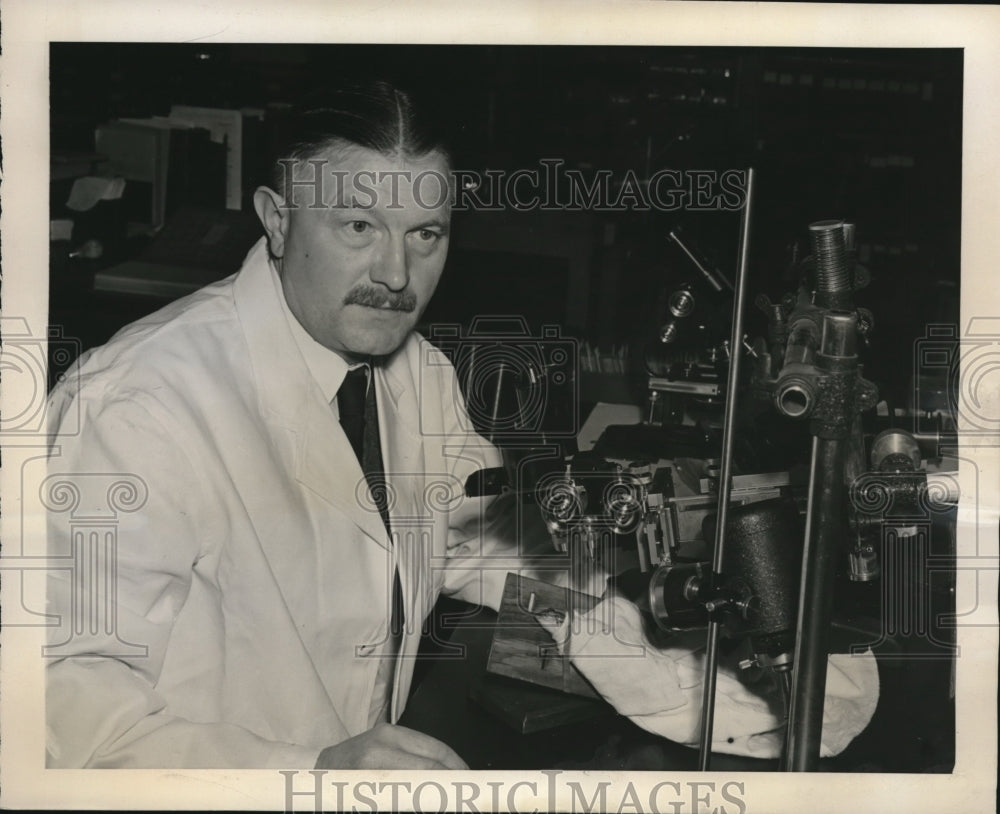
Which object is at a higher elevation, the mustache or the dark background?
the dark background

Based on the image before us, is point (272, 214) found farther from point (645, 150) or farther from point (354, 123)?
point (645, 150)

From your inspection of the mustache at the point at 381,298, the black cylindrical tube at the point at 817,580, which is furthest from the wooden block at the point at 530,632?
the mustache at the point at 381,298

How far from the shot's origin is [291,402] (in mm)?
1670

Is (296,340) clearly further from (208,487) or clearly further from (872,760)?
(872,760)

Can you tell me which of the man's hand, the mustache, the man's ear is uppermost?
the man's ear

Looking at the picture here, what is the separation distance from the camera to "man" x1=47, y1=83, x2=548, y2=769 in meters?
1.63

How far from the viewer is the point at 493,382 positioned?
1.70m

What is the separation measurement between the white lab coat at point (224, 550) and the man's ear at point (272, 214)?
3 centimetres

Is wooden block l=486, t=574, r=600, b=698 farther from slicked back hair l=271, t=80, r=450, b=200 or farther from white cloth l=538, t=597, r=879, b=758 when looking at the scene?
slicked back hair l=271, t=80, r=450, b=200

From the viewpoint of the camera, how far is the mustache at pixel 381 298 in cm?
166

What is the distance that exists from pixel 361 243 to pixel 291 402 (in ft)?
0.81

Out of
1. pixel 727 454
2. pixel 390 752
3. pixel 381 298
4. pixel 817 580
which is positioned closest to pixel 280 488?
pixel 381 298

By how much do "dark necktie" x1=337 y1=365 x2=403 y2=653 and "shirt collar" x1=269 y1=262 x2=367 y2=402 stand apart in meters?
0.01

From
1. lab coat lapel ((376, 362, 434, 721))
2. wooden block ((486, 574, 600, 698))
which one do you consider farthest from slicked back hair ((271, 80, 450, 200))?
wooden block ((486, 574, 600, 698))
